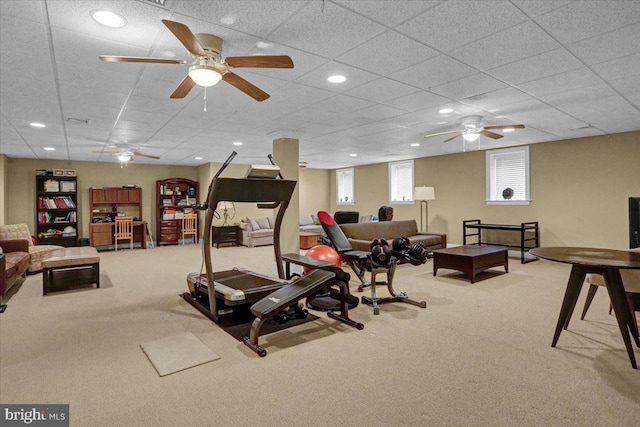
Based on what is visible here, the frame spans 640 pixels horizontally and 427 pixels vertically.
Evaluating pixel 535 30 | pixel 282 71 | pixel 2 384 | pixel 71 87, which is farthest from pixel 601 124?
pixel 2 384

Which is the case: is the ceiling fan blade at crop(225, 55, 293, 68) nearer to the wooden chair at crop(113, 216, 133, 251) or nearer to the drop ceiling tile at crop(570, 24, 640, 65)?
the drop ceiling tile at crop(570, 24, 640, 65)

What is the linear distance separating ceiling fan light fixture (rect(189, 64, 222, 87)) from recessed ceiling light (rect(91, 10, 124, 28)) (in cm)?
49

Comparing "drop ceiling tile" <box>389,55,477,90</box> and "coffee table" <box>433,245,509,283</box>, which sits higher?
"drop ceiling tile" <box>389,55,477,90</box>

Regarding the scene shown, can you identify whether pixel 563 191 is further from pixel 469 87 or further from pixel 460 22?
pixel 460 22

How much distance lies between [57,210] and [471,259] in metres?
9.67

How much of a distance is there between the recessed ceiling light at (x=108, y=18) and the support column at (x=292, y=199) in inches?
135

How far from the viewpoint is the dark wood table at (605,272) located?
2420 millimetres

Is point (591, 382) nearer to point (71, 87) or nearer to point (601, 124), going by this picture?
point (601, 124)

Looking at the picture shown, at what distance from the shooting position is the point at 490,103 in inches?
164

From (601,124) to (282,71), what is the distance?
5.12 metres

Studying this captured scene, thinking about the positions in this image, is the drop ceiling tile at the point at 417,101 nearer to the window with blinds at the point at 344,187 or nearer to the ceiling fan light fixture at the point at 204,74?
the ceiling fan light fixture at the point at 204,74

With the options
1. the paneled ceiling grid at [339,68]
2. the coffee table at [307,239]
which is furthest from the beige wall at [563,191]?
the coffee table at [307,239]

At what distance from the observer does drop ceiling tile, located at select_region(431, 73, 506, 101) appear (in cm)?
335

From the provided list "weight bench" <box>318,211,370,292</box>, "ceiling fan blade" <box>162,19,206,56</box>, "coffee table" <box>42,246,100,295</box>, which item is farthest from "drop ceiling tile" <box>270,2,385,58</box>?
"coffee table" <box>42,246,100,295</box>
